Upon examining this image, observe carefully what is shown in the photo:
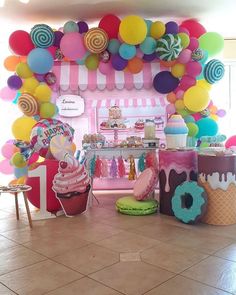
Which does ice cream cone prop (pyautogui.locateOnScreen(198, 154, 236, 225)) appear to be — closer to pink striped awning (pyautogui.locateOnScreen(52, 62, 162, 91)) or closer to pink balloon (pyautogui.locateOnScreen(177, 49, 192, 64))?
pink balloon (pyautogui.locateOnScreen(177, 49, 192, 64))

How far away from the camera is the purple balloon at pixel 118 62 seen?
16.7 ft

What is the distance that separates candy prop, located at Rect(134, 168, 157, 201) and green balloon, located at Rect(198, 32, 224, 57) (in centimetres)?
231

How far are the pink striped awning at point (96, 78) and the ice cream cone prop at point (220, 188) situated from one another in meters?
2.15

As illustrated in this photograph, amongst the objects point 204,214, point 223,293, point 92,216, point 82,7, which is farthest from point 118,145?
point 223,293

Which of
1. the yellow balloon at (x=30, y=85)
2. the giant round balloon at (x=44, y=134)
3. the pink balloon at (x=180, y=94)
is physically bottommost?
the giant round balloon at (x=44, y=134)

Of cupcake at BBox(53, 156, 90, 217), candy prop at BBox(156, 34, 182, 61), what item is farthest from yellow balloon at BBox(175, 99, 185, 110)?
cupcake at BBox(53, 156, 90, 217)

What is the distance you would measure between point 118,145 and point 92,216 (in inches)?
42.7

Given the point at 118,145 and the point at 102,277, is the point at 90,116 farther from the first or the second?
the point at 102,277

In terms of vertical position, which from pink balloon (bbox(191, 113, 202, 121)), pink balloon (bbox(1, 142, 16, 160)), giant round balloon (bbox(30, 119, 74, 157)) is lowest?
pink balloon (bbox(1, 142, 16, 160))

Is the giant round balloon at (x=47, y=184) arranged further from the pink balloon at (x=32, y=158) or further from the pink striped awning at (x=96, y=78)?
the pink striped awning at (x=96, y=78)

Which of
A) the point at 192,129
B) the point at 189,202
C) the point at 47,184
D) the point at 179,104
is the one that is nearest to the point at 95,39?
the point at 179,104

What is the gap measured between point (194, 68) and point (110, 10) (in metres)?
1.50

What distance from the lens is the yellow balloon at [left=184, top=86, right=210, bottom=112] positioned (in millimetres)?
4969

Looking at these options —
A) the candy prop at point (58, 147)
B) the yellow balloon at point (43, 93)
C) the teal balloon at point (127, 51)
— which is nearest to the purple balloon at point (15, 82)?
the yellow balloon at point (43, 93)
